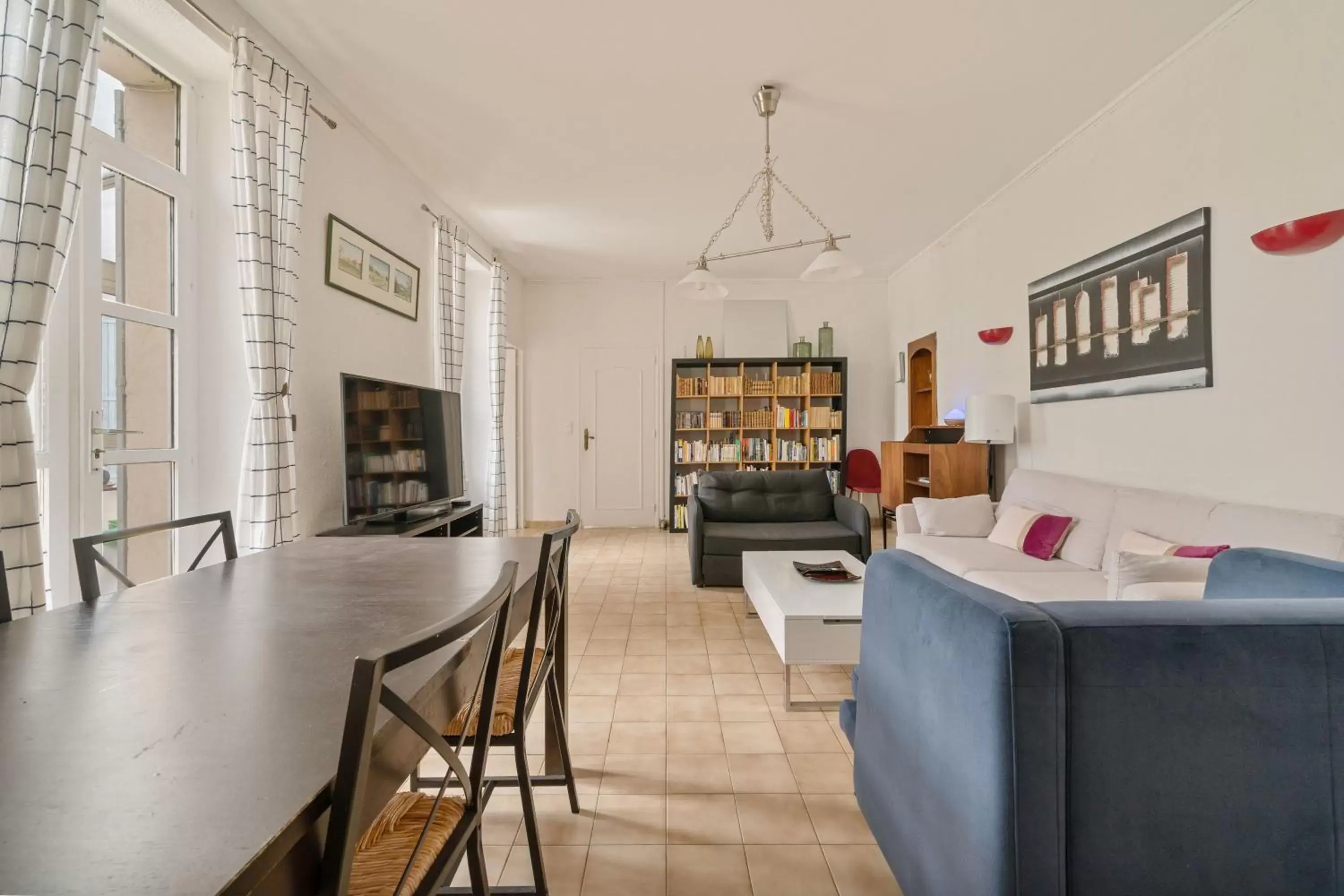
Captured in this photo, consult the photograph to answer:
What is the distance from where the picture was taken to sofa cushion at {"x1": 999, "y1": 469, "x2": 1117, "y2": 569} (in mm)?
3176

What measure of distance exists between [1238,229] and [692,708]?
309 cm

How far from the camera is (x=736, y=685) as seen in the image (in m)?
2.90

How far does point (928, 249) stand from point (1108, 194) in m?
2.68

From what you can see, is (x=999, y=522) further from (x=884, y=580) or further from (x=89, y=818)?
(x=89, y=818)

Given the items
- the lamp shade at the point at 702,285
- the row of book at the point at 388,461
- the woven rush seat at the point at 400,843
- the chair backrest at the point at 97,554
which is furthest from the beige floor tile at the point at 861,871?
the lamp shade at the point at 702,285

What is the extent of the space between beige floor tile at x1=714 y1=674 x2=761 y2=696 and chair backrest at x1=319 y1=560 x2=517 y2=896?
190cm

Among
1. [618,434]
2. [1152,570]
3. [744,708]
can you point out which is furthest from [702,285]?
[618,434]

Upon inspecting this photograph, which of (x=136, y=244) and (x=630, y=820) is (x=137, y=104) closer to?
(x=136, y=244)

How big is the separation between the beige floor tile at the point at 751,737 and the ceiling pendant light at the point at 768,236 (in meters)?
2.32

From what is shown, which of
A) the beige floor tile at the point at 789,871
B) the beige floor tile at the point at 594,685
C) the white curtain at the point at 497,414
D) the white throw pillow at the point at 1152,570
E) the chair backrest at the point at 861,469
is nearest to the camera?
the beige floor tile at the point at 789,871

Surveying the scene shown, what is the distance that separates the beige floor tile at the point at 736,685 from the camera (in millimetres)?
2826

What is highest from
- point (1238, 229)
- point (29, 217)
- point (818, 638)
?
point (1238, 229)

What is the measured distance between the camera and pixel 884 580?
Answer: 150cm

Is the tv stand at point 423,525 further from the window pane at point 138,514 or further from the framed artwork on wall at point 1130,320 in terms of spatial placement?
the framed artwork on wall at point 1130,320
